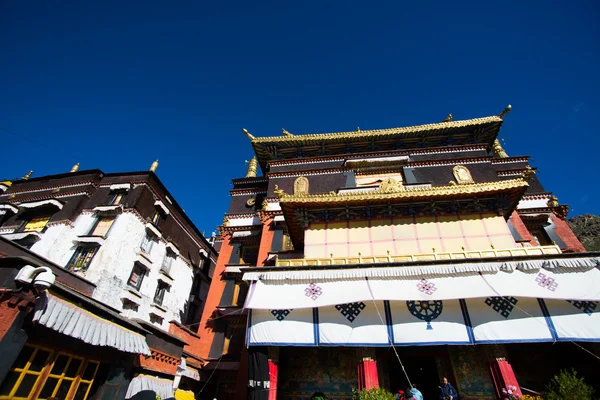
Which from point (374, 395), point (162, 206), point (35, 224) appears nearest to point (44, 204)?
point (35, 224)

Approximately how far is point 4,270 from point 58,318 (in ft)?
5.50

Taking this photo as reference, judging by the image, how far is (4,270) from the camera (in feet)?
22.5

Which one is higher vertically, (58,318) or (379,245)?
(379,245)

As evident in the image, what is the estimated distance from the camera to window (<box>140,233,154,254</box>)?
2064 centimetres

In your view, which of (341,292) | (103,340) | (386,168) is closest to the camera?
(103,340)

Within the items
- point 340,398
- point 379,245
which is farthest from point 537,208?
point 340,398

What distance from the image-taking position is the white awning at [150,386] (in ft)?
31.8

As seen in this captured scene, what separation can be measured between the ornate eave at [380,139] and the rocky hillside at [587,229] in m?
33.2

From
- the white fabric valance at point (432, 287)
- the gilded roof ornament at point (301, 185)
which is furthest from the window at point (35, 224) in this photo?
the white fabric valance at point (432, 287)

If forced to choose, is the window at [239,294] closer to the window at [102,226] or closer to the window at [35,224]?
the window at [102,226]

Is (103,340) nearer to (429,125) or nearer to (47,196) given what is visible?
(47,196)

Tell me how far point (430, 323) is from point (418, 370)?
3857mm

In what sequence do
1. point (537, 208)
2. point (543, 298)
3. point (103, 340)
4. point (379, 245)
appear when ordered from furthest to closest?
point (537, 208) < point (379, 245) < point (543, 298) < point (103, 340)

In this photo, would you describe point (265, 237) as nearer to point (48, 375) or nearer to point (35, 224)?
point (48, 375)
